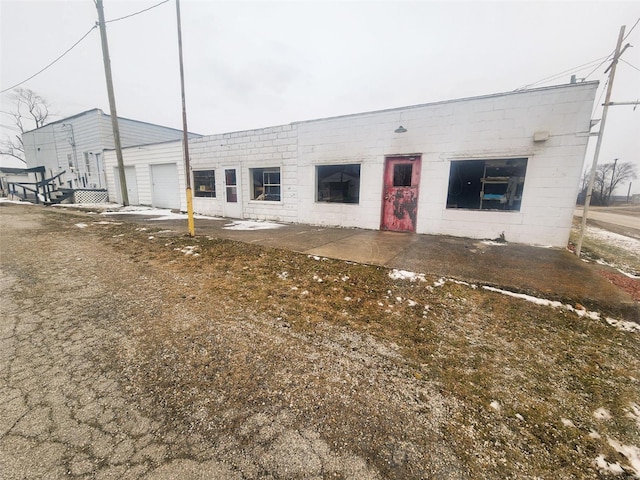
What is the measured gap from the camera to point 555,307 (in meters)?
3.38

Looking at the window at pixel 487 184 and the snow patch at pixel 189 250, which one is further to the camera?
the window at pixel 487 184

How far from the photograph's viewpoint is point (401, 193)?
7820 millimetres

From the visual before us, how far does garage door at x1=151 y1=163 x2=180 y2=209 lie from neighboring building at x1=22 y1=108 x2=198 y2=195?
19.4 ft

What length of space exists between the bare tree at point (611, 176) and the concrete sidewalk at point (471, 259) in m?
56.7

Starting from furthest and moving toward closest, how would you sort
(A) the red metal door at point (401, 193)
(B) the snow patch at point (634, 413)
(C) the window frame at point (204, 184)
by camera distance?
(C) the window frame at point (204, 184) < (A) the red metal door at point (401, 193) < (B) the snow patch at point (634, 413)

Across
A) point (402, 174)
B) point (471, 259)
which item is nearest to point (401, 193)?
point (402, 174)

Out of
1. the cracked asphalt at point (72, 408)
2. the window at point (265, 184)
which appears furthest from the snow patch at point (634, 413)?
the window at point (265, 184)

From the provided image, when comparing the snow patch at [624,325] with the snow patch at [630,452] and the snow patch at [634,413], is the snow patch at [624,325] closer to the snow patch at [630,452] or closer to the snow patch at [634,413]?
the snow patch at [634,413]

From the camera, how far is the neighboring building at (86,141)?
17.2 m

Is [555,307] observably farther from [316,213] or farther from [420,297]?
[316,213]

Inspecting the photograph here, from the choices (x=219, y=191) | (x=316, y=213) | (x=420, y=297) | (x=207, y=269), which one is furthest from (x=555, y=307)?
(x=219, y=191)

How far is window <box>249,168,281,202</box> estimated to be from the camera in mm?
10172

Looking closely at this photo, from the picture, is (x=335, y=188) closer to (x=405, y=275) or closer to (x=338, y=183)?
(x=338, y=183)

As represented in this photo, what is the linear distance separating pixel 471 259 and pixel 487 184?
109 inches
